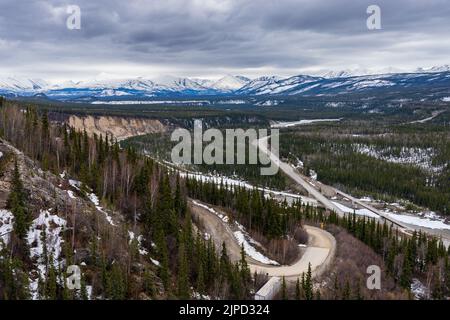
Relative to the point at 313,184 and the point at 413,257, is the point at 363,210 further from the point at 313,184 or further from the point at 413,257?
the point at 413,257

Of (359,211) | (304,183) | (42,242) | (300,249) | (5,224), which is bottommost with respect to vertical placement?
(359,211)

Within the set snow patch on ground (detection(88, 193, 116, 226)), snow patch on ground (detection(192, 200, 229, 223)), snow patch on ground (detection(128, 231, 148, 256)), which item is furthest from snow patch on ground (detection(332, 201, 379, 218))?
snow patch on ground (detection(88, 193, 116, 226))

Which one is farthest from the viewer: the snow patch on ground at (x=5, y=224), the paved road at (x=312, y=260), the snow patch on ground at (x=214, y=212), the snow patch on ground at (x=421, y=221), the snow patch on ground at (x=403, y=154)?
the snow patch on ground at (x=403, y=154)

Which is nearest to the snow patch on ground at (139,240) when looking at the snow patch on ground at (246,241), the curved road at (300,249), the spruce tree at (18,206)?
the spruce tree at (18,206)

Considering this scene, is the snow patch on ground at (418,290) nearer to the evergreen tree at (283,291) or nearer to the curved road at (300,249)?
the curved road at (300,249)

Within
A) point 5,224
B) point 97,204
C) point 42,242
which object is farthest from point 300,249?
point 5,224

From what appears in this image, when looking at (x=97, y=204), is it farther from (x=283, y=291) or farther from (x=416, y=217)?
(x=416, y=217)
